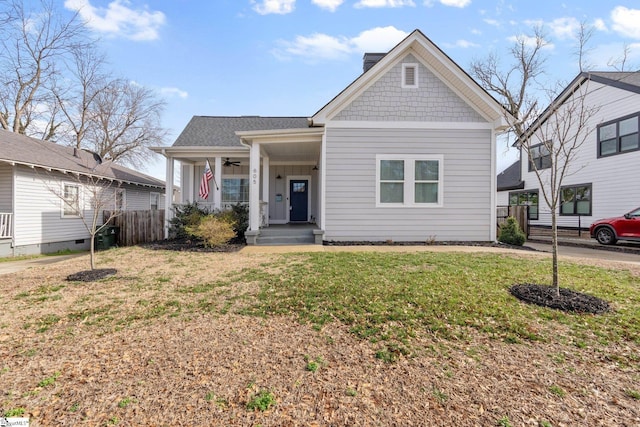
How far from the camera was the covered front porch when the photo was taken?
975 cm

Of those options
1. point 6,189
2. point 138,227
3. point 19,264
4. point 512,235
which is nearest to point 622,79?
point 512,235

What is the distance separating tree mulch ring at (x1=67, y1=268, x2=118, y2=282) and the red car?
15.9 metres

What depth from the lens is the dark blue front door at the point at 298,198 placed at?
14227 mm

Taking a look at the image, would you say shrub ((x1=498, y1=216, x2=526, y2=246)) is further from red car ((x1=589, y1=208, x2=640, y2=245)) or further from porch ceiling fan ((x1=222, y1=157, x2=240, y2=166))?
porch ceiling fan ((x1=222, y1=157, x2=240, y2=166))

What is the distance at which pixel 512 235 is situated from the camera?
10219 mm

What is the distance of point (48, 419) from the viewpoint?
213 cm

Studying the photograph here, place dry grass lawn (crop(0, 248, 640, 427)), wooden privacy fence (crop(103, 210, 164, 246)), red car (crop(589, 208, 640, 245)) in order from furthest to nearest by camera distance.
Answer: wooden privacy fence (crop(103, 210, 164, 246))
red car (crop(589, 208, 640, 245))
dry grass lawn (crop(0, 248, 640, 427))

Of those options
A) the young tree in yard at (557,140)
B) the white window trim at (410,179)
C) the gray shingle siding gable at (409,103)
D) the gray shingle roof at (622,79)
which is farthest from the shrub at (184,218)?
the gray shingle roof at (622,79)

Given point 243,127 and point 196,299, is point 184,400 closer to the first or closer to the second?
point 196,299

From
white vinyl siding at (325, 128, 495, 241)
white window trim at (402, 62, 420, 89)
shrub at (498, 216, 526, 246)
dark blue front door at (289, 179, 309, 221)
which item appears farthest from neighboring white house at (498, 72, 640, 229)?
dark blue front door at (289, 179, 309, 221)

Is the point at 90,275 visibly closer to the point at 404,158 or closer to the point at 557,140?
the point at 404,158

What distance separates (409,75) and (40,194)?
14.5 meters

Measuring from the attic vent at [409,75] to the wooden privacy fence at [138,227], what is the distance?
444 inches

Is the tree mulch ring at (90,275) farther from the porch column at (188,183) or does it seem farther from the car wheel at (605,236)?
the car wheel at (605,236)
